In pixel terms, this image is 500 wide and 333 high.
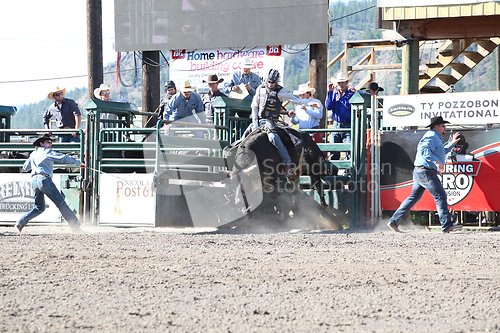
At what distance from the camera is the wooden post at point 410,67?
1484 cm

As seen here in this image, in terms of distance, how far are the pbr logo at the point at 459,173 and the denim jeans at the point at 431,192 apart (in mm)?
846

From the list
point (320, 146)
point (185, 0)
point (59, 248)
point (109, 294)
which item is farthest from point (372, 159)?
point (185, 0)

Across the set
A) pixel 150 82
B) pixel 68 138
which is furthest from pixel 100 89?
pixel 150 82

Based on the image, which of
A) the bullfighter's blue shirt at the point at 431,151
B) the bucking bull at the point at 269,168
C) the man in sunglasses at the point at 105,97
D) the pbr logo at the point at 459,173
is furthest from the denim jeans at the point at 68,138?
the pbr logo at the point at 459,173

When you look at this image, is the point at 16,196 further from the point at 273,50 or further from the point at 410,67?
the point at 410,67

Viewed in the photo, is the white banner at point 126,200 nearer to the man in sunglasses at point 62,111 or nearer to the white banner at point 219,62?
the man in sunglasses at point 62,111

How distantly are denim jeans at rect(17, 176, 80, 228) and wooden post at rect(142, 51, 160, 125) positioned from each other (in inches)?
248

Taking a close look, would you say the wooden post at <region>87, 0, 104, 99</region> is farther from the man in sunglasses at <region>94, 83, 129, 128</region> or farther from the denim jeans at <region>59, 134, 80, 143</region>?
the denim jeans at <region>59, 134, 80, 143</region>

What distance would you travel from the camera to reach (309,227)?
1173cm

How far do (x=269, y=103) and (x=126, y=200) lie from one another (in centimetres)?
332

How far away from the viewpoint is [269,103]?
438 inches

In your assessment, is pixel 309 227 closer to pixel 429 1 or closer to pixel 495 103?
pixel 495 103

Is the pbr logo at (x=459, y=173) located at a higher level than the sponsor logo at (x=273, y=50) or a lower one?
lower

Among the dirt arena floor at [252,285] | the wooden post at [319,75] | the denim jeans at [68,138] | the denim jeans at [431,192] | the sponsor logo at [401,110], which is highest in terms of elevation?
the wooden post at [319,75]
